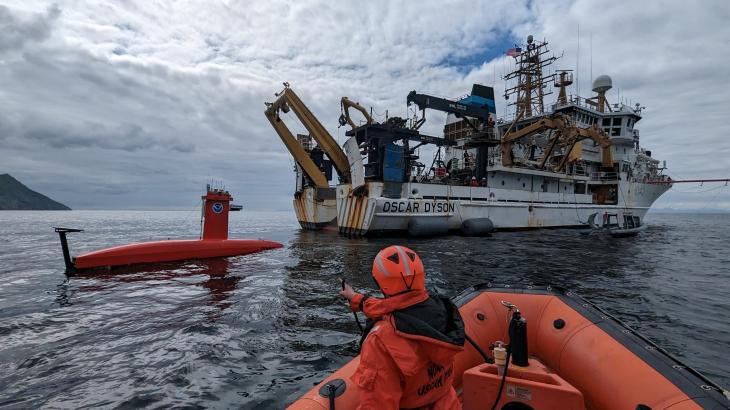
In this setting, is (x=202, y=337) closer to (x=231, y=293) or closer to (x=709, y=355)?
(x=231, y=293)

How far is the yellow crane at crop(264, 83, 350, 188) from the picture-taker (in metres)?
23.2

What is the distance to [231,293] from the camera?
314 inches

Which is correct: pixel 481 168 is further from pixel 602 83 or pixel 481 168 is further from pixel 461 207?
pixel 602 83

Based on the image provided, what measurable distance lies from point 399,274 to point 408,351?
0.42 m

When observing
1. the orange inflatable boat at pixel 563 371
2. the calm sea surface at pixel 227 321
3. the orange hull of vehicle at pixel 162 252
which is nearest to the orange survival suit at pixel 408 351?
the orange inflatable boat at pixel 563 371

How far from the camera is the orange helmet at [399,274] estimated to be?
1945 millimetres

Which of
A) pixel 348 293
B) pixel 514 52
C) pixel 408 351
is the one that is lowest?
pixel 408 351

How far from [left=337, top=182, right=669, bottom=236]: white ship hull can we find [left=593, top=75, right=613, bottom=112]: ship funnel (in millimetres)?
8086

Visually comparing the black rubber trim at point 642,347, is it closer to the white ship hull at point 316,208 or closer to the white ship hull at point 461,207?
the white ship hull at point 461,207

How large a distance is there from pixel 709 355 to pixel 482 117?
2279cm

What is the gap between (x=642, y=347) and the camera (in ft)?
10.1

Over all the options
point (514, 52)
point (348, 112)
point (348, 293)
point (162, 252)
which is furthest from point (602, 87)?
point (348, 293)

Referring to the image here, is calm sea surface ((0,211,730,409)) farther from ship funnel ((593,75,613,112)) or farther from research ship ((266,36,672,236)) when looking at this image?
ship funnel ((593,75,613,112))

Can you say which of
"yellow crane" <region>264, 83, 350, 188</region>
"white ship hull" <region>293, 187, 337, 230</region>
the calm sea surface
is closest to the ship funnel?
the calm sea surface
